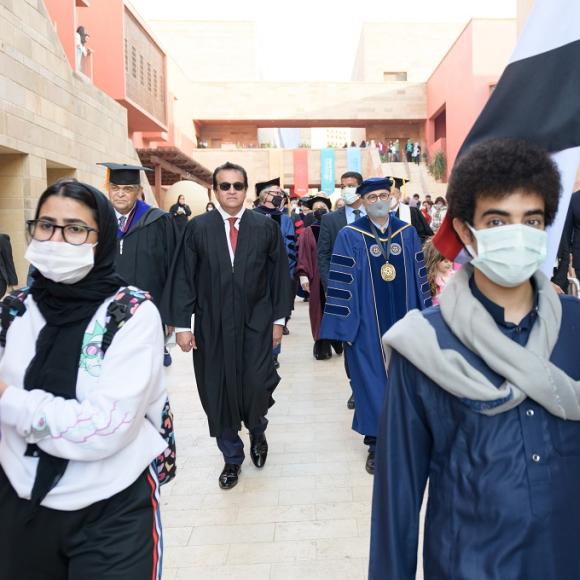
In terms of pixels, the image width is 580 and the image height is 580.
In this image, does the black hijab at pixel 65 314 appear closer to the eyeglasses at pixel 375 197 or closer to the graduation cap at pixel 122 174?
the eyeglasses at pixel 375 197

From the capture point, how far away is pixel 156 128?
2550 cm

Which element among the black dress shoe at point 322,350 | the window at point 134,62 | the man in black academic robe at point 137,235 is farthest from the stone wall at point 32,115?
the window at point 134,62

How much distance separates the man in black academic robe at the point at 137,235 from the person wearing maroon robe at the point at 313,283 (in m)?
2.72

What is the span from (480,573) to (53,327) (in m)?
1.27

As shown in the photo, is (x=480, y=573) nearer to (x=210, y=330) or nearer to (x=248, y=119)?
(x=210, y=330)

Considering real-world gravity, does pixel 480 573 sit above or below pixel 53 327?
below

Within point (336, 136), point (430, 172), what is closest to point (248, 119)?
point (430, 172)

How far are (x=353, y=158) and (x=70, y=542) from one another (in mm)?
32635

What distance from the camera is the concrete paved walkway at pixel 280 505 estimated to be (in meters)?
2.97

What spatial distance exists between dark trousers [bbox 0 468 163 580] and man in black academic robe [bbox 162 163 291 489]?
7.11 ft

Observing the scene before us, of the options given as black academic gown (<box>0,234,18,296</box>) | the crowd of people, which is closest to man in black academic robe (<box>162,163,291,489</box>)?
the crowd of people

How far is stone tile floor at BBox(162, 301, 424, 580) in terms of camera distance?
2.97 metres

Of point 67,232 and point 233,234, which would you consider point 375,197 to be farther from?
point 67,232

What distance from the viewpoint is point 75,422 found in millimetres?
1599
